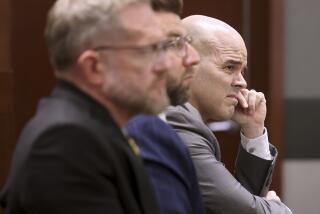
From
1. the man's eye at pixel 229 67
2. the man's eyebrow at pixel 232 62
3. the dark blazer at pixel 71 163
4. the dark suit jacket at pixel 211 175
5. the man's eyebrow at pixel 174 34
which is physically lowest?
the dark suit jacket at pixel 211 175

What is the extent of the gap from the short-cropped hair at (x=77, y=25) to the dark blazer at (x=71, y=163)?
64 mm

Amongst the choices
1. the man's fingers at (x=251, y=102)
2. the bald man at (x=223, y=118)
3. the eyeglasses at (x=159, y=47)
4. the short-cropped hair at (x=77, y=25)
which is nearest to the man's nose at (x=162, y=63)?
the eyeglasses at (x=159, y=47)

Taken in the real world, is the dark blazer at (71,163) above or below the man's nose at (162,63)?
below

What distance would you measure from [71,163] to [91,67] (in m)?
0.20

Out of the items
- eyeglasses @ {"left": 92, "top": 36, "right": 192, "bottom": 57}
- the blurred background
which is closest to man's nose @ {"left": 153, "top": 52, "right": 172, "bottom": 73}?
eyeglasses @ {"left": 92, "top": 36, "right": 192, "bottom": 57}

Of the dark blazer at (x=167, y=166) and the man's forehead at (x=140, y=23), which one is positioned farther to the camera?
the dark blazer at (x=167, y=166)

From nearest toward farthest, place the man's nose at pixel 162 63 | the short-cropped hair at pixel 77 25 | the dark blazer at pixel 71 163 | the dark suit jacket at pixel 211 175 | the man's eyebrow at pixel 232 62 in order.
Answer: the dark blazer at pixel 71 163 < the short-cropped hair at pixel 77 25 < the man's nose at pixel 162 63 < the dark suit jacket at pixel 211 175 < the man's eyebrow at pixel 232 62

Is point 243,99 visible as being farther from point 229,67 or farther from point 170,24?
point 170,24

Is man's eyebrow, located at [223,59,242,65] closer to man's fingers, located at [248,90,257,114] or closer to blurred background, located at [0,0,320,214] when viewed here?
man's fingers, located at [248,90,257,114]

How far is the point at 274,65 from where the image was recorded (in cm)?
326

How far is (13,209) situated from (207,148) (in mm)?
707

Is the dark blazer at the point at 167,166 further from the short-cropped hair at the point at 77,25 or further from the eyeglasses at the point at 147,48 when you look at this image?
the short-cropped hair at the point at 77,25

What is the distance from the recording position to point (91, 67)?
1.29 m

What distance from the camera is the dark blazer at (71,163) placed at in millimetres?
1172
